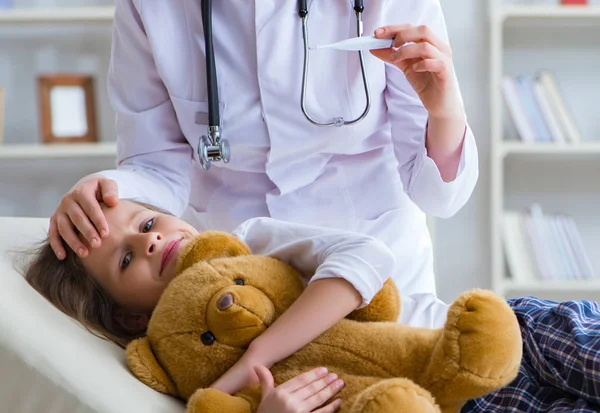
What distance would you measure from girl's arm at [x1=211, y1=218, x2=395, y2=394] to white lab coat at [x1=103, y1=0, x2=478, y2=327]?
338 millimetres

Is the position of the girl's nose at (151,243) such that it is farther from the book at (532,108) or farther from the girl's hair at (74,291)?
the book at (532,108)

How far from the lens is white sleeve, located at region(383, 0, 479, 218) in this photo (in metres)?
1.36

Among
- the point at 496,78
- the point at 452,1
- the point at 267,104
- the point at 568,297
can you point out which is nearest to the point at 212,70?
the point at 267,104

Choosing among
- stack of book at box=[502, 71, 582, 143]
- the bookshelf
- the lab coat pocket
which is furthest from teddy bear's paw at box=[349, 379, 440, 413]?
stack of book at box=[502, 71, 582, 143]

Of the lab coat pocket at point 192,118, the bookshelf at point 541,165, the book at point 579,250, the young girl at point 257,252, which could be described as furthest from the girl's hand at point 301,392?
the book at point 579,250

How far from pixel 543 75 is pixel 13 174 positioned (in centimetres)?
202

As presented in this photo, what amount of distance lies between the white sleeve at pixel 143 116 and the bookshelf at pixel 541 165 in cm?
159

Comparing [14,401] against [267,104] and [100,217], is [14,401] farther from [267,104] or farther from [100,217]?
[267,104]

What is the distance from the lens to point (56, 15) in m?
2.86

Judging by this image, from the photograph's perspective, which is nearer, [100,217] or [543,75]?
[100,217]

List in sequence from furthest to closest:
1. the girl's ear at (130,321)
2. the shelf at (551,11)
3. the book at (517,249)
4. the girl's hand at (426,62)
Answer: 1. the book at (517,249)
2. the shelf at (551,11)
3. the girl's ear at (130,321)
4. the girl's hand at (426,62)

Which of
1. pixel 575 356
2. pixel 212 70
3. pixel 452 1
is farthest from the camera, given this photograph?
pixel 452 1

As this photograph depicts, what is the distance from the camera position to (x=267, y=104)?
4.82 ft

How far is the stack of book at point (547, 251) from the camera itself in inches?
114
